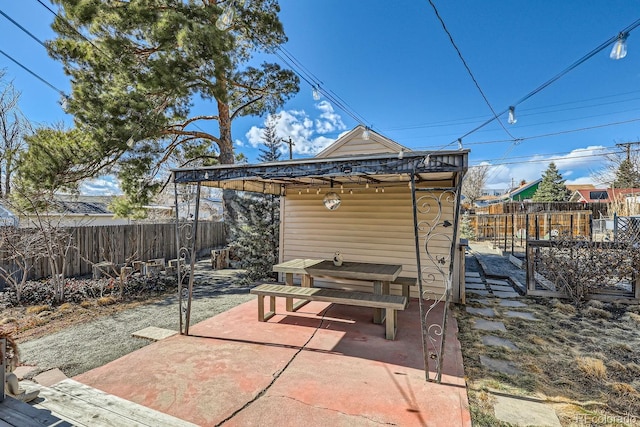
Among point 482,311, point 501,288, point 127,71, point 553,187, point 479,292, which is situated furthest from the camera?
point 553,187

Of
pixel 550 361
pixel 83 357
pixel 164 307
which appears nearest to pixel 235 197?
pixel 164 307

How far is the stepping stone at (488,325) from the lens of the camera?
457 centimetres

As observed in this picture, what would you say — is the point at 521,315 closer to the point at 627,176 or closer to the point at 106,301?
the point at 106,301

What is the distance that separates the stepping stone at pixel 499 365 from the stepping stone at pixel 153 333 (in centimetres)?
408

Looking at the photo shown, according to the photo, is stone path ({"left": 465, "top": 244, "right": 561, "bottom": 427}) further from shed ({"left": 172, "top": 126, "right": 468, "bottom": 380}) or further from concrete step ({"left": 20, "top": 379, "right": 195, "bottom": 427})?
concrete step ({"left": 20, "top": 379, "right": 195, "bottom": 427})

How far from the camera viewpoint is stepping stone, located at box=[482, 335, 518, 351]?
12.9ft

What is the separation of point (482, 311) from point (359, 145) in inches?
162

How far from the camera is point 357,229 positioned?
661 centimetres

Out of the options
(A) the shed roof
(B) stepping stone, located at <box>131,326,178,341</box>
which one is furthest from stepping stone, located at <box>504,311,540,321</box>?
(B) stepping stone, located at <box>131,326,178,341</box>

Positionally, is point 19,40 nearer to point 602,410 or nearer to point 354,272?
point 354,272

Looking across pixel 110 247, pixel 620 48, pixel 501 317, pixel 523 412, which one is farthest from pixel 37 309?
pixel 620 48

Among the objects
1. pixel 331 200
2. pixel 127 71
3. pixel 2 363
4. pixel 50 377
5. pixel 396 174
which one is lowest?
pixel 50 377

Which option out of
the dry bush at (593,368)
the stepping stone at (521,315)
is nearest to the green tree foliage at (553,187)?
the stepping stone at (521,315)

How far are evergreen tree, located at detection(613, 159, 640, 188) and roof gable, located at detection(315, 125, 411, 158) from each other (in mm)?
20481
